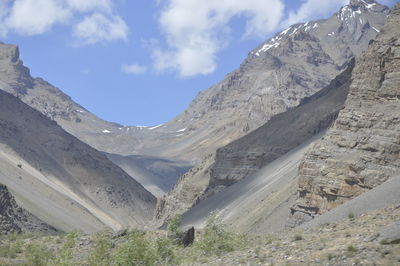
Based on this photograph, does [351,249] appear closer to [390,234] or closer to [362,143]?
[390,234]

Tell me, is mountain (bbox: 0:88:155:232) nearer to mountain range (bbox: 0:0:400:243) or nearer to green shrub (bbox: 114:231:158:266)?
mountain range (bbox: 0:0:400:243)

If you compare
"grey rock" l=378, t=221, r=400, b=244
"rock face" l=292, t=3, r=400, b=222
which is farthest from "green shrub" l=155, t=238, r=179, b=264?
"rock face" l=292, t=3, r=400, b=222

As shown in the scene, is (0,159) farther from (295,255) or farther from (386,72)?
(295,255)

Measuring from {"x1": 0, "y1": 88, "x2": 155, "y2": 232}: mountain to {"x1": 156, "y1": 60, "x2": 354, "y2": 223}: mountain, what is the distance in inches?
447

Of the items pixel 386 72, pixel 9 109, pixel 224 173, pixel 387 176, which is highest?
pixel 9 109

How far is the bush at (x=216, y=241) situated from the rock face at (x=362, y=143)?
16337 millimetres

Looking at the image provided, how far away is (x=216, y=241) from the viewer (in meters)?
27.4

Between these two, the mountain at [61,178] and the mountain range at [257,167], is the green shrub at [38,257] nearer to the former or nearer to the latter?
the mountain range at [257,167]

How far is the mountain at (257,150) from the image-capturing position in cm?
9569


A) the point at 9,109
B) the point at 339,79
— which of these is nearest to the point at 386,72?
the point at 339,79

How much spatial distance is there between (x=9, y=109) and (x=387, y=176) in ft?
402

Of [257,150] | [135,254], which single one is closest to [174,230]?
[135,254]

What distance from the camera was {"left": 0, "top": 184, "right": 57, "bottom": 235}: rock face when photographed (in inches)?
2015

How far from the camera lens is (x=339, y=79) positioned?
374 ft
